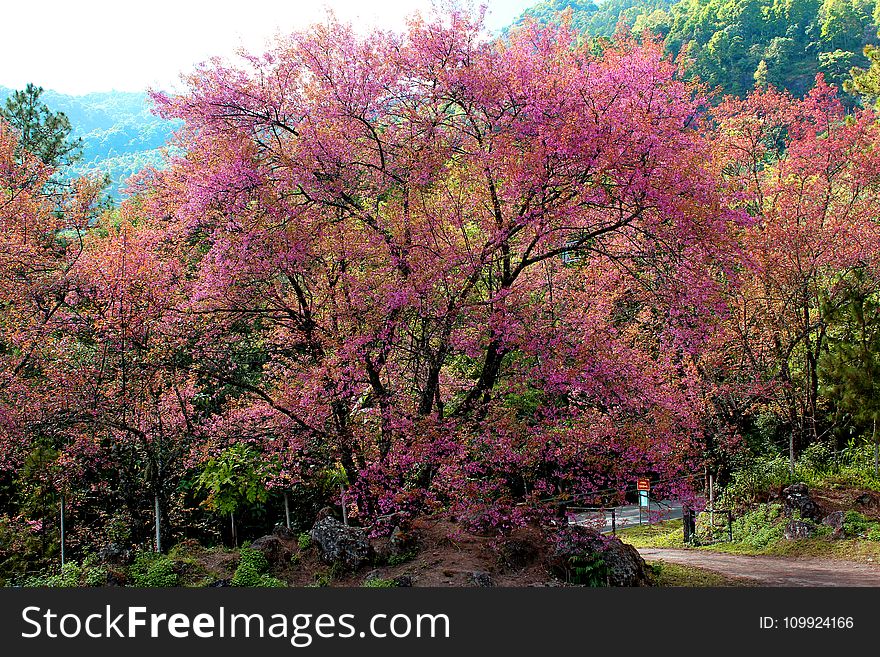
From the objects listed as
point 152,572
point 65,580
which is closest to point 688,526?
point 152,572

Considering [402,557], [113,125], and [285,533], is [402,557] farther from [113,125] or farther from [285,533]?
[113,125]

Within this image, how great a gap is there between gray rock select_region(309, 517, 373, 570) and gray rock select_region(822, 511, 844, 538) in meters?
7.98

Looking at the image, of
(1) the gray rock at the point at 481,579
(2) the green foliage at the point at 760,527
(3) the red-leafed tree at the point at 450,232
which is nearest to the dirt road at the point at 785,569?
(2) the green foliage at the point at 760,527

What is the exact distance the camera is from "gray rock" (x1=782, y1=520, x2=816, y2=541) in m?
11.6

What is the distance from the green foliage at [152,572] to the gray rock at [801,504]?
33.0 ft

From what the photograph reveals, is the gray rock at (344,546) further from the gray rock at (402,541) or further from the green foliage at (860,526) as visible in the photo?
the green foliage at (860,526)

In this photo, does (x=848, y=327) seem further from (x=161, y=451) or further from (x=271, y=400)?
(x=161, y=451)

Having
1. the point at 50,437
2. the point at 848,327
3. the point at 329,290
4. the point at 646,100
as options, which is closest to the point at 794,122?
the point at 848,327

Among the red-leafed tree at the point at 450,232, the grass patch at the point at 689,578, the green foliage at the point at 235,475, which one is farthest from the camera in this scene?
the green foliage at the point at 235,475

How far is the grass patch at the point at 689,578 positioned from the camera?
8.20 metres

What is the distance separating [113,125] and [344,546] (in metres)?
100

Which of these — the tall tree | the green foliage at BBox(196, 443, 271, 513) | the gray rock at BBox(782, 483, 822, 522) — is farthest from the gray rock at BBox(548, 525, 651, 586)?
the tall tree

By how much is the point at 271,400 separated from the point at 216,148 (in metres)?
2.85

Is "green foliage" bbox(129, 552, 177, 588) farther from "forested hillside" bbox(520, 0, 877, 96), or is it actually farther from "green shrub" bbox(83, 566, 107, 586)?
"forested hillside" bbox(520, 0, 877, 96)
